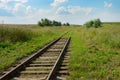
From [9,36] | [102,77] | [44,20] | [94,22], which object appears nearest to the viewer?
[102,77]

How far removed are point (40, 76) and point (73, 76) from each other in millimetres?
1040

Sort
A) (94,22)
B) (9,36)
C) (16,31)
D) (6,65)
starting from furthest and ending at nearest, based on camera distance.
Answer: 1. (94,22)
2. (16,31)
3. (9,36)
4. (6,65)

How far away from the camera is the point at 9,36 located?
2166cm

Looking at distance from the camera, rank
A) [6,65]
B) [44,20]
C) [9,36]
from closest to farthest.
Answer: [6,65], [9,36], [44,20]

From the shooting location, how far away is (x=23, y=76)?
8047 millimetres

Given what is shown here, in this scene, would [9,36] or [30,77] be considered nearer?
[30,77]

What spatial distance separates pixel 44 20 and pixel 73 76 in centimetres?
13653

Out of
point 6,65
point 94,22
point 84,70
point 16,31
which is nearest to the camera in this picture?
point 84,70

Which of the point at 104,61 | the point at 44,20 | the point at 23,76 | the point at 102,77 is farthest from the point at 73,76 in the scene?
the point at 44,20

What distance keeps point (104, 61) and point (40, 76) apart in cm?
366

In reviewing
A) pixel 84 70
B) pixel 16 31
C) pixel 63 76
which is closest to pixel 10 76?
pixel 63 76

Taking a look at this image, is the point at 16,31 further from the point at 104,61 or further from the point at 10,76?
the point at 10,76

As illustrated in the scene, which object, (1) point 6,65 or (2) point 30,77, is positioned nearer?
(2) point 30,77

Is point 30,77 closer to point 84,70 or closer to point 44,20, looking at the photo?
point 84,70
